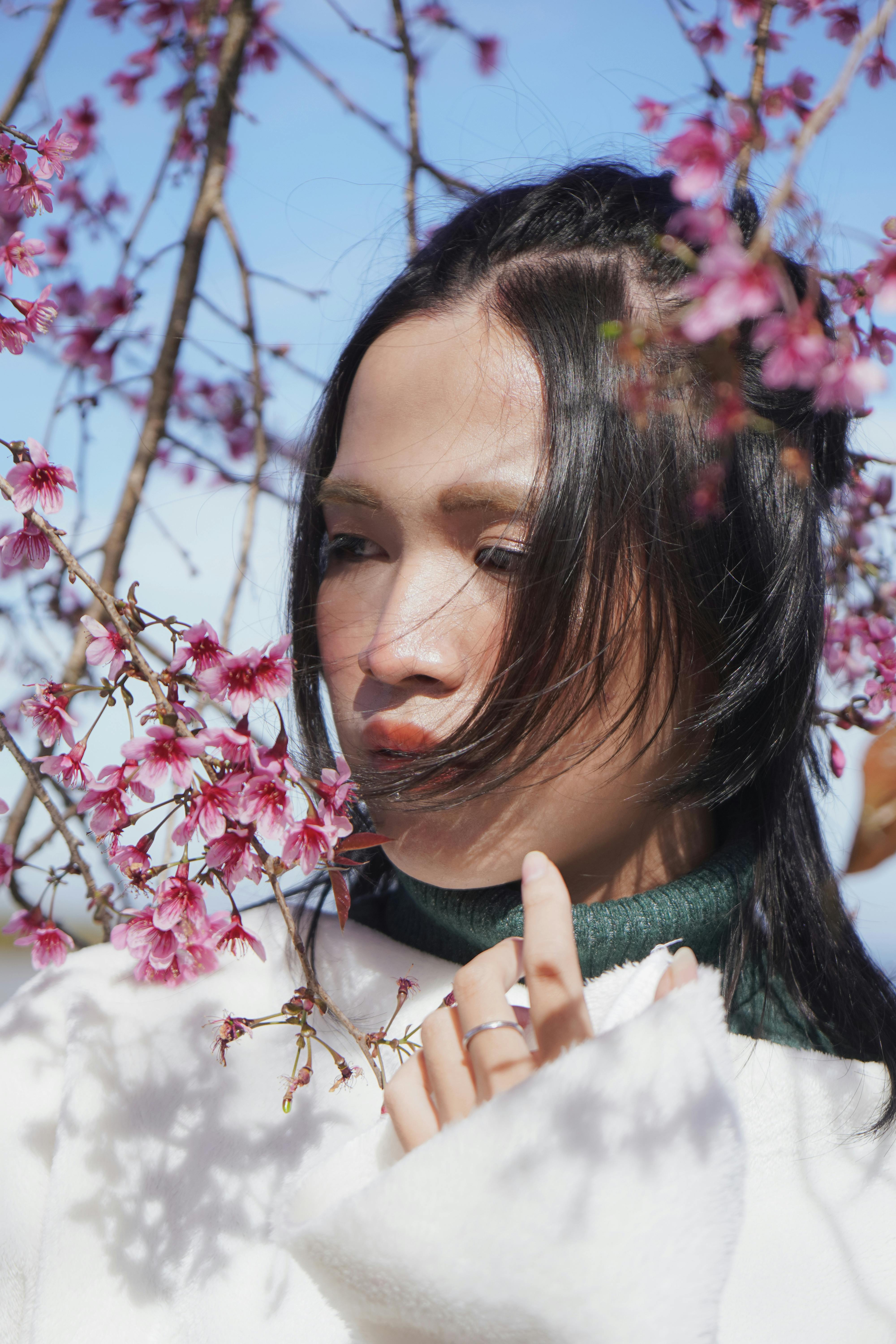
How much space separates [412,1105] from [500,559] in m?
0.51

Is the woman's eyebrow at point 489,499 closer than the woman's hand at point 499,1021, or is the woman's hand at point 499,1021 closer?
the woman's hand at point 499,1021

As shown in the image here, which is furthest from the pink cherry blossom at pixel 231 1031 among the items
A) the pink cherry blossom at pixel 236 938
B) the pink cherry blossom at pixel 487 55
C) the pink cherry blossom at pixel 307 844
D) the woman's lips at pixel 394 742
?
the pink cherry blossom at pixel 487 55

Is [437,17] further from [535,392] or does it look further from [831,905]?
[831,905]

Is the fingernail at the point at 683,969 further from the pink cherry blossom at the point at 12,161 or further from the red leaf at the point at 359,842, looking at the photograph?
the pink cherry blossom at the point at 12,161

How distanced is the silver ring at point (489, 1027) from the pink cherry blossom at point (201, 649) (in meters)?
0.38

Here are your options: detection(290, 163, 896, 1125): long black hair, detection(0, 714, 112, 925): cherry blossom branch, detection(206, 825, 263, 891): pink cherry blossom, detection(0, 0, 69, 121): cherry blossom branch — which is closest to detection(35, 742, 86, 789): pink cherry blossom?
detection(0, 714, 112, 925): cherry blossom branch

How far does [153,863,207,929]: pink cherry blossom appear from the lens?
94cm

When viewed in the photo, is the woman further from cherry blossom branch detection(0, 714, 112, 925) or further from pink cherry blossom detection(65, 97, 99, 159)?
pink cherry blossom detection(65, 97, 99, 159)

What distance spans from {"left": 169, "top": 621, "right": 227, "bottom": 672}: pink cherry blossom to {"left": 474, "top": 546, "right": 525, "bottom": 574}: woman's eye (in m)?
0.28

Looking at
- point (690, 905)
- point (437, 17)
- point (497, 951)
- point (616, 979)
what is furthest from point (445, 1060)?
point (437, 17)

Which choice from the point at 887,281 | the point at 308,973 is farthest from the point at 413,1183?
the point at 887,281

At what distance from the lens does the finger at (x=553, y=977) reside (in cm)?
86

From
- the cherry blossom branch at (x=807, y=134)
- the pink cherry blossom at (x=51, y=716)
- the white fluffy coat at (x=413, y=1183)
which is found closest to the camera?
the cherry blossom branch at (x=807, y=134)

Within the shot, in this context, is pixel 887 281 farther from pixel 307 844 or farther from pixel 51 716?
pixel 51 716
